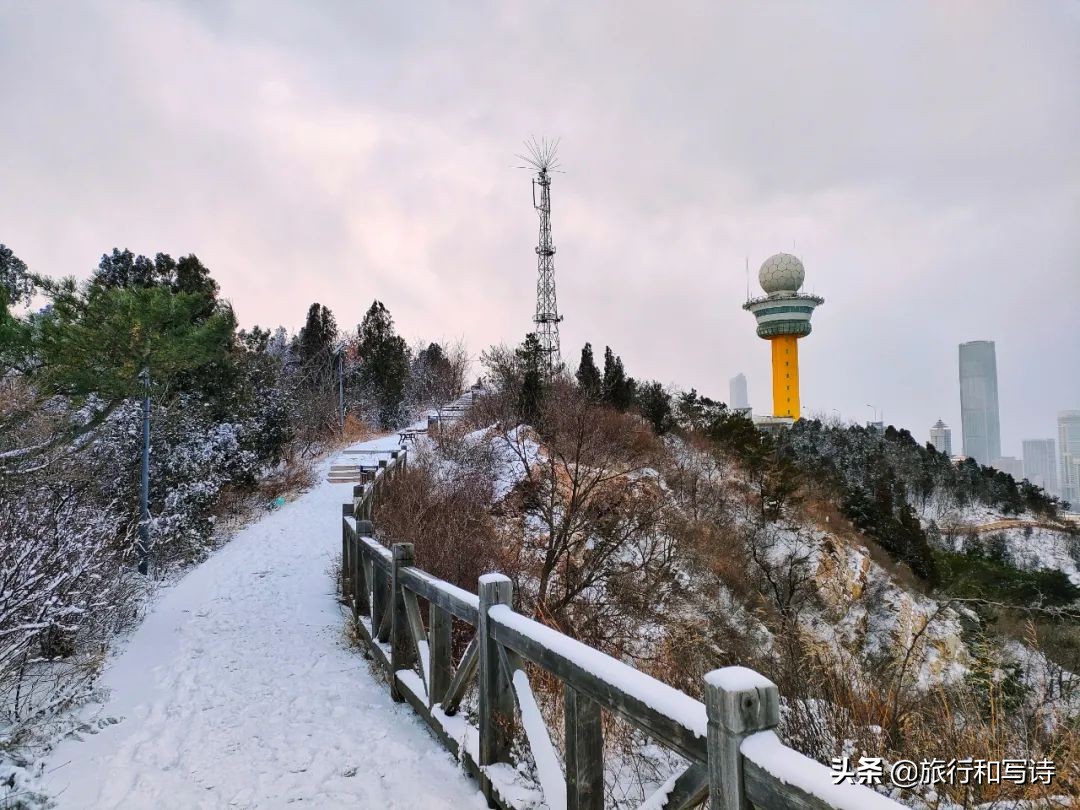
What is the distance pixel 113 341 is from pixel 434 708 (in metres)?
7.81

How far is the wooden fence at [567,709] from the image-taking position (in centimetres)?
155

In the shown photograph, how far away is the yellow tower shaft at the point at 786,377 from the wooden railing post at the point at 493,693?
56.9 meters

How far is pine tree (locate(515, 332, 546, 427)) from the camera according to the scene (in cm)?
2144

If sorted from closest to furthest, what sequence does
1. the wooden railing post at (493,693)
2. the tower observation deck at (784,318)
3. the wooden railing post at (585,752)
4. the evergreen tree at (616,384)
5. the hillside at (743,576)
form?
the wooden railing post at (585,752) → the wooden railing post at (493,693) → the hillside at (743,576) → the evergreen tree at (616,384) → the tower observation deck at (784,318)

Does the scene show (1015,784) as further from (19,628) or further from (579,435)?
(579,435)

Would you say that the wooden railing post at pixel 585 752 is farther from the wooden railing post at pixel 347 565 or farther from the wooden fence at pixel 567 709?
the wooden railing post at pixel 347 565

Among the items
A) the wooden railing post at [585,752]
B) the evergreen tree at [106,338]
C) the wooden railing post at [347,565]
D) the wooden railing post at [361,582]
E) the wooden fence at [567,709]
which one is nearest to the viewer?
the wooden fence at [567,709]

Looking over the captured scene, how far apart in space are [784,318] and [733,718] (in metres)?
57.9

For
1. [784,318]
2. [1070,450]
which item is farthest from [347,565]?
[1070,450]

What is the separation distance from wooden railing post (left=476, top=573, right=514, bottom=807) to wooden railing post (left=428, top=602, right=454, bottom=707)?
2.50 ft

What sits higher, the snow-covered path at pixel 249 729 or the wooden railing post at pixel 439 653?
the wooden railing post at pixel 439 653

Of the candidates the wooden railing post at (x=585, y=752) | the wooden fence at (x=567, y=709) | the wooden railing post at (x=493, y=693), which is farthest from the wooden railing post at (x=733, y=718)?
the wooden railing post at (x=493, y=693)

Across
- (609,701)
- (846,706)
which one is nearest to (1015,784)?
(846,706)

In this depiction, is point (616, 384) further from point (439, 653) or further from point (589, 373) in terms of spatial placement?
point (439, 653)
